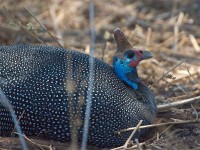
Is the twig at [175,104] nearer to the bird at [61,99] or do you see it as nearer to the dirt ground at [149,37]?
the dirt ground at [149,37]

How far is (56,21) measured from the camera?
707 centimetres

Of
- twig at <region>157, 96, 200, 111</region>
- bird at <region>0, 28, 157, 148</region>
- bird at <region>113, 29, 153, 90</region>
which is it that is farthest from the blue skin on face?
twig at <region>157, 96, 200, 111</region>

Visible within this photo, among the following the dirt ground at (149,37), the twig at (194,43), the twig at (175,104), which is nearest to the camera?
the dirt ground at (149,37)

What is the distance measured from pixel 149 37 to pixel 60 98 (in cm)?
293

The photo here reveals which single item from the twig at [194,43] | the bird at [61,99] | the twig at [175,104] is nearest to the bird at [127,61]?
the bird at [61,99]

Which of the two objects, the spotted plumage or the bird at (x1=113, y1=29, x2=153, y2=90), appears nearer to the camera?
the spotted plumage

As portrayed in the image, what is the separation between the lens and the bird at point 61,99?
376 centimetres

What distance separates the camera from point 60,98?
3768 mm

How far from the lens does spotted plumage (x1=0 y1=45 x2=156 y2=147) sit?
148 inches

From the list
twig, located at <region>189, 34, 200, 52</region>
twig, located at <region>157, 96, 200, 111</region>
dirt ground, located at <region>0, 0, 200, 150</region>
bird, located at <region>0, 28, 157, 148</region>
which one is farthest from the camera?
twig, located at <region>189, 34, 200, 52</region>

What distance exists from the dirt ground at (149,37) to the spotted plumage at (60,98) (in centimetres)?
13

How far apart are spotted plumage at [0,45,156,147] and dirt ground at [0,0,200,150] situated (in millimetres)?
132

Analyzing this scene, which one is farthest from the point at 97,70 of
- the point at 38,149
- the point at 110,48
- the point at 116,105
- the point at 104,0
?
the point at 104,0

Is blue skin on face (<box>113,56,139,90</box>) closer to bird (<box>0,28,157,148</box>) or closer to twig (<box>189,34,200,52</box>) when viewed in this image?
bird (<box>0,28,157,148</box>)
